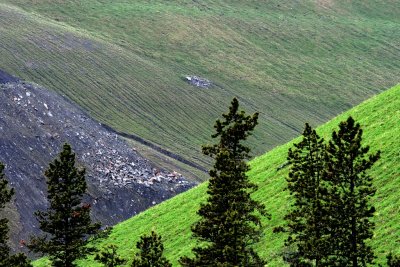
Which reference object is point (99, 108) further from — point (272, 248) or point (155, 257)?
point (155, 257)

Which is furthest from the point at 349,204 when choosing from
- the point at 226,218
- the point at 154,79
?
the point at 154,79

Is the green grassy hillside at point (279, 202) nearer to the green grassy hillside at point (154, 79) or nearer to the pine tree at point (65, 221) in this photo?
the pine tree at point (65, 221)

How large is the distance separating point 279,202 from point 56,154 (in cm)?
6047

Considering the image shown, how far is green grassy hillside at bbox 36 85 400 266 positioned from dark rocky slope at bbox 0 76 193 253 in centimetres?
3106

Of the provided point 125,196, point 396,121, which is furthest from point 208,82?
point 396,121

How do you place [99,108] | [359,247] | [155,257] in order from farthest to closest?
[99,108] < [155,257] < [359,247]

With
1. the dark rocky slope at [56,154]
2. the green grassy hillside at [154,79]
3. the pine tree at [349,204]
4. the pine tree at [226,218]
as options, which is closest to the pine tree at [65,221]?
the pine tree at [226,218]

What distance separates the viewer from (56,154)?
342ft

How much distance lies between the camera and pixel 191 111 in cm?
15150

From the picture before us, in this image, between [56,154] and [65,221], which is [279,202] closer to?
[65,221]

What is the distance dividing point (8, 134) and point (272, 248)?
217 feet

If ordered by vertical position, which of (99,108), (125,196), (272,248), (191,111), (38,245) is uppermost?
(191,111)

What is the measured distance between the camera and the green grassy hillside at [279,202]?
4062 cm

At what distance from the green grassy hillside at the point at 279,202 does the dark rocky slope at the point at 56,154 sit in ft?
102
